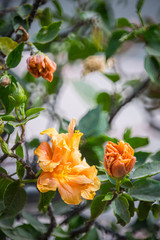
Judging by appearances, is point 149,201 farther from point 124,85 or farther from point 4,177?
point 124,85

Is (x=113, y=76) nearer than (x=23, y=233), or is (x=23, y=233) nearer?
(x=23, y=233)

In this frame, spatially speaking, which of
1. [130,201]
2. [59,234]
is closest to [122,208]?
[130,201]

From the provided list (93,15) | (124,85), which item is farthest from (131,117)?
(93,15)

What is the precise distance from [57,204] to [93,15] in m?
0.28

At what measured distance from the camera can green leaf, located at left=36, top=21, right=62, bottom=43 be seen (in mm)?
310

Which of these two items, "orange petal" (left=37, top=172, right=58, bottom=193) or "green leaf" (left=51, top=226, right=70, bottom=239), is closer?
"orange petal" (left=37, top=172, right=58, bottom=193)

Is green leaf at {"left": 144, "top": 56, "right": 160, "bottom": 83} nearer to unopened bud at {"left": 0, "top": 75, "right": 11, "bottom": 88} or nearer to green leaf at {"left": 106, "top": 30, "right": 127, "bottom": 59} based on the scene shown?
green leaf at {"left": 106, "top": 30, "right": 127, "bottom": 59}

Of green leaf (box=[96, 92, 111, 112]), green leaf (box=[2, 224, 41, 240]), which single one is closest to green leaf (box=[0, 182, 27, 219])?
green leaf (box=[2, 224, 41, 240])

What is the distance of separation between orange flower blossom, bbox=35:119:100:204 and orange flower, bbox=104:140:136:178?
0.01m

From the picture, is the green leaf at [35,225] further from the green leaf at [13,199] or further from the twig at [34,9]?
the twig at [34,9]

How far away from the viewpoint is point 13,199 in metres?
0.28

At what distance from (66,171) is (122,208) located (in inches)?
2.5

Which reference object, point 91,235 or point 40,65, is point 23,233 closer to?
point 91,235

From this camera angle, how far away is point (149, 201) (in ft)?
0.90
